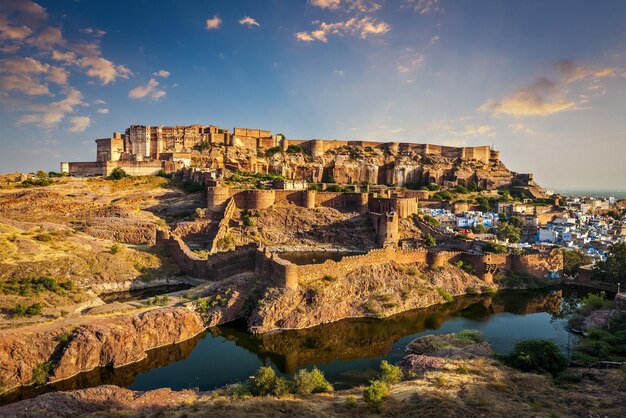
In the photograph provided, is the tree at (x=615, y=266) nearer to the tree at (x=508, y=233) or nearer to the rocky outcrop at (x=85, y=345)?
the tree at (x=508, y=233)

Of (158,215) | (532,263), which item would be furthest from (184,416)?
(158,215)

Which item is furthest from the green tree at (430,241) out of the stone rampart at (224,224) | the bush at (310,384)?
the bush at (310,384)

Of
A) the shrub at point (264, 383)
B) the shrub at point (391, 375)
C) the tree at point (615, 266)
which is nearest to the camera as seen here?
the shrub at point (264, 383)

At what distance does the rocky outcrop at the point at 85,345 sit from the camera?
15398mm

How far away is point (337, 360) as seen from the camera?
60.8 feet

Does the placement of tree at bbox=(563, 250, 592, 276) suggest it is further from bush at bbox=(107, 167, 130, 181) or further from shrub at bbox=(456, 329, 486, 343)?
bush at bbox=(107, 167, 130, 181)

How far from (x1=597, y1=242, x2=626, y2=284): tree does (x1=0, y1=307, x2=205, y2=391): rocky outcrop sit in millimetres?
29859

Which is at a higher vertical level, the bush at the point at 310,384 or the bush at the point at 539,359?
the bush at the point at 539,359

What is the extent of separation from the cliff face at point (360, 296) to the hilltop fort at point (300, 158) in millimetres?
36560

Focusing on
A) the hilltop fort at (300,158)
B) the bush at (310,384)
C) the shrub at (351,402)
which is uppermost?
the hilltop fort at (300,158)

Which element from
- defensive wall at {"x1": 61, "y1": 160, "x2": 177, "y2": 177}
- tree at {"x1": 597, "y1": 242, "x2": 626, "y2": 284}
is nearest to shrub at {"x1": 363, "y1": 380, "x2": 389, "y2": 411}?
tree at {"x1": 597, "y1": 242, "x2": 626, "y2": 284}

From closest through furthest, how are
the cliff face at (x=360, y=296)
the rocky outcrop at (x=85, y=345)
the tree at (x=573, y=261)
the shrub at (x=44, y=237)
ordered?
1. the rocky outcrop at (x=85, y=345)
2. the cliff face at (x=360, y=296)
3. the shrub at (x=44, y=237)
4. the tree at (x=573, y=261)

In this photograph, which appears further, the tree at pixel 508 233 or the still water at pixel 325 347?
the tree at pixel 508 233

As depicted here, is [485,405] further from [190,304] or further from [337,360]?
[190,304]
